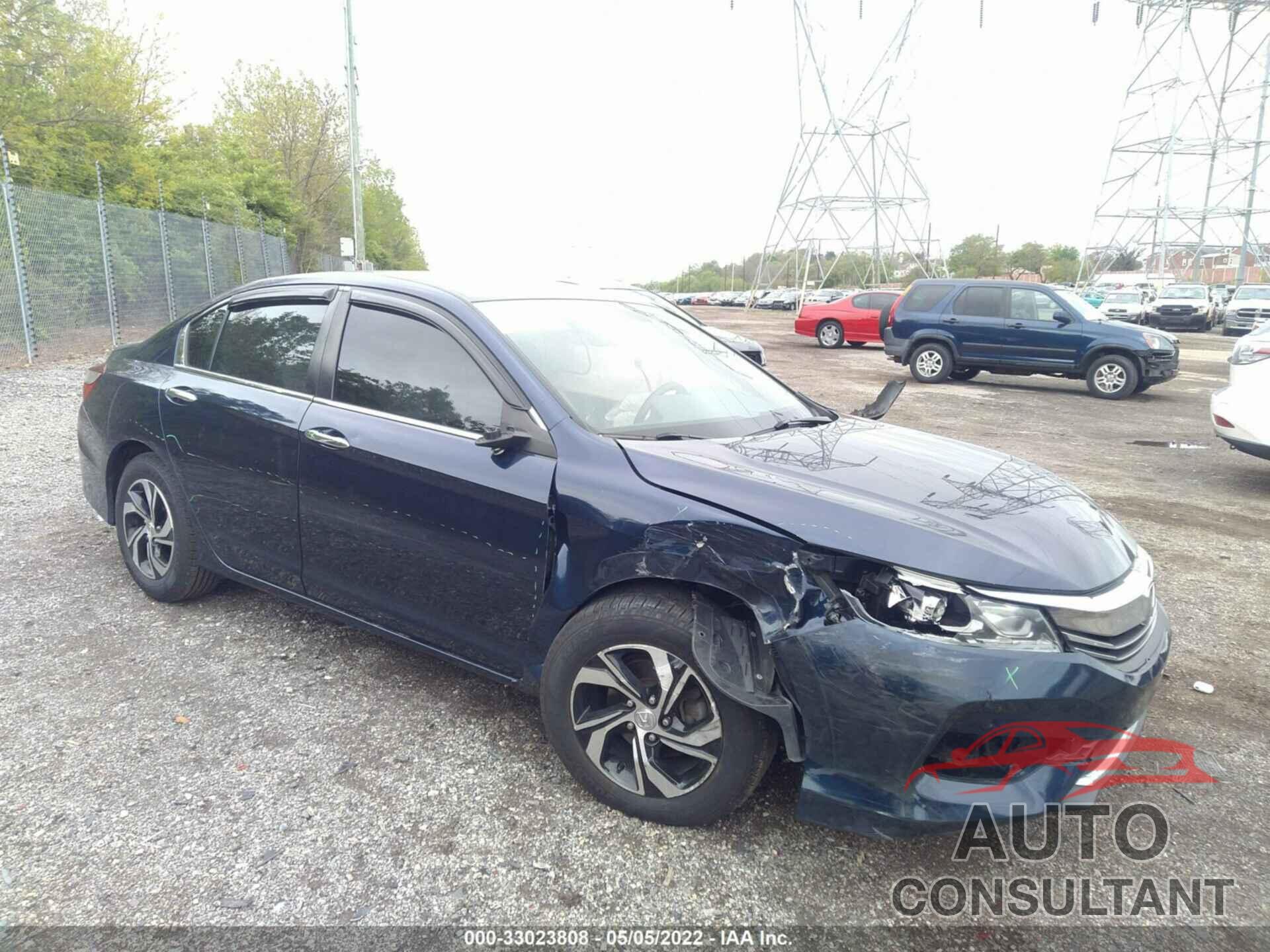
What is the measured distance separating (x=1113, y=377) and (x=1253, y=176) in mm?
47755

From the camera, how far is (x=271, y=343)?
3.61 meters

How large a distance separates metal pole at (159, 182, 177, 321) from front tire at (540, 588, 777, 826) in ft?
52.3

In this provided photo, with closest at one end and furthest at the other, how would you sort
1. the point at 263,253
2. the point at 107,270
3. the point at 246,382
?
the point at 246,382
the point at 107,270
the point at 263,253

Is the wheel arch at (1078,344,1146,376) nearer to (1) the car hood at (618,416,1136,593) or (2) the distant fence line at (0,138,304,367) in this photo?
(1) the car hood at (618,416,1136,593)

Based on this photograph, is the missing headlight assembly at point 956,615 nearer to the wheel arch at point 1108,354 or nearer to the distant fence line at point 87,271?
the distant fence line at point 87,271

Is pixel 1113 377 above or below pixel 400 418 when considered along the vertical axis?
below

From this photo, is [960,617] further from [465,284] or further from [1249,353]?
[1249,353]

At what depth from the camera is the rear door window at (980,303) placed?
48.1 feet

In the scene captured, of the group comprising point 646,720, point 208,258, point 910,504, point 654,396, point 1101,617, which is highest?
point 208,258

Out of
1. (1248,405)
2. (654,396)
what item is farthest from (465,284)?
(1248,405)

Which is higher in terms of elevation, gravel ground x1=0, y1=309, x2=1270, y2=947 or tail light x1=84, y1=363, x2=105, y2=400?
tail light x1=84, y1=363, x2=105, y2=400

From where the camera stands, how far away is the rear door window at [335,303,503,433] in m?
2.92

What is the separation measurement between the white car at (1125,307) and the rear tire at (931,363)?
19080 mm

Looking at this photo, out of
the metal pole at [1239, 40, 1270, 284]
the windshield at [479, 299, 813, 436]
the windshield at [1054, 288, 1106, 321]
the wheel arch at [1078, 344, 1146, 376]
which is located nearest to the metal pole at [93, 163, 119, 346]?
the windshield at [479, 299, 813, 436]
